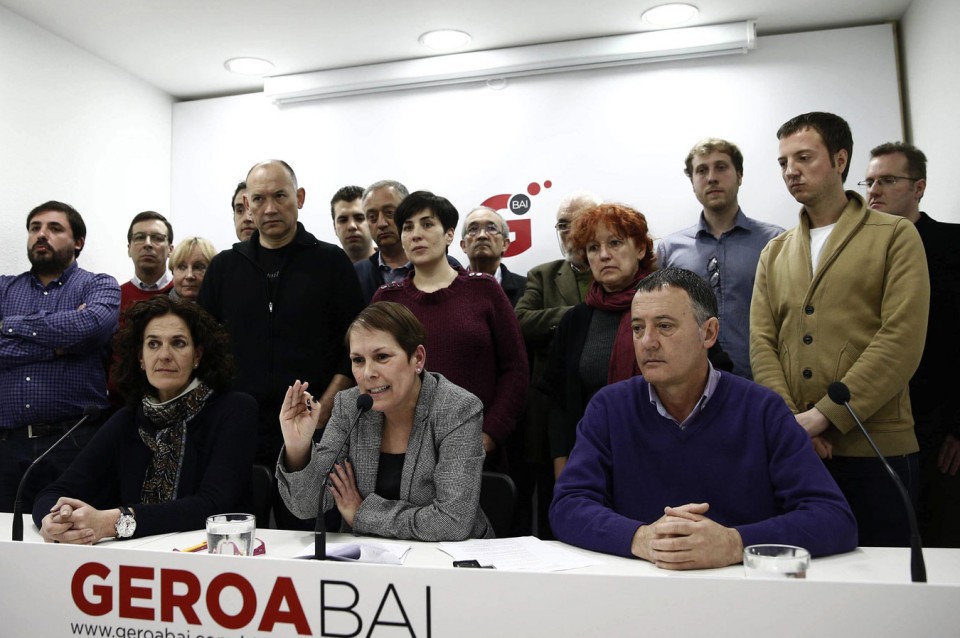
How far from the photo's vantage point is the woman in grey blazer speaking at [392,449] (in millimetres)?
1890

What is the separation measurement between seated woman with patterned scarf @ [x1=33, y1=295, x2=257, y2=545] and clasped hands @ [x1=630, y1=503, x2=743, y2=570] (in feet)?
3.97

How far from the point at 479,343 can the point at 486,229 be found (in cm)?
97

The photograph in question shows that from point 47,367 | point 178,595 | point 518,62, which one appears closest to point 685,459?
point 178,595

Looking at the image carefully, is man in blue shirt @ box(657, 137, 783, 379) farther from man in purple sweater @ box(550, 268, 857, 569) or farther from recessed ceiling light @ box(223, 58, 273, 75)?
recessed ceiling light @ box(223, 58, 273, 75)

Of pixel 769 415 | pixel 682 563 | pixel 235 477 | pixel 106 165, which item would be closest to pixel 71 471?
pixel 235 477

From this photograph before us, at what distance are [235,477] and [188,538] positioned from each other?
0.25 metres

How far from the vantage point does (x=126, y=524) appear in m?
1.88

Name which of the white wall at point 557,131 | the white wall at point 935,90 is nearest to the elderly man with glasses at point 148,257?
the white wall at point 557,131

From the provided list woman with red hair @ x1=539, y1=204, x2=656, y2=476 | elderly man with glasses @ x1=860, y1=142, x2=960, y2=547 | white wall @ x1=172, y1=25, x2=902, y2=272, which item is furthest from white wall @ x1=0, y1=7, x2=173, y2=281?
elderly man with glasses @ x1=860, y1=142, x2=960, y2=547

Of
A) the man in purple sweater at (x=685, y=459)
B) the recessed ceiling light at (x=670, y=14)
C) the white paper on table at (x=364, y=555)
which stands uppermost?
the recessed ceiling light at (x=670, y=14)

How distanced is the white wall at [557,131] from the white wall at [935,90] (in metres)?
0.12

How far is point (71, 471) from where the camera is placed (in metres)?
2.16

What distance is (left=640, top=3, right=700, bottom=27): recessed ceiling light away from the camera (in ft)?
13.1

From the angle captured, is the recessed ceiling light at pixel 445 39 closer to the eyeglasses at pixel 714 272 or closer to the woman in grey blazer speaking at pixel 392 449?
the eyeglasses at pixel 714 272
